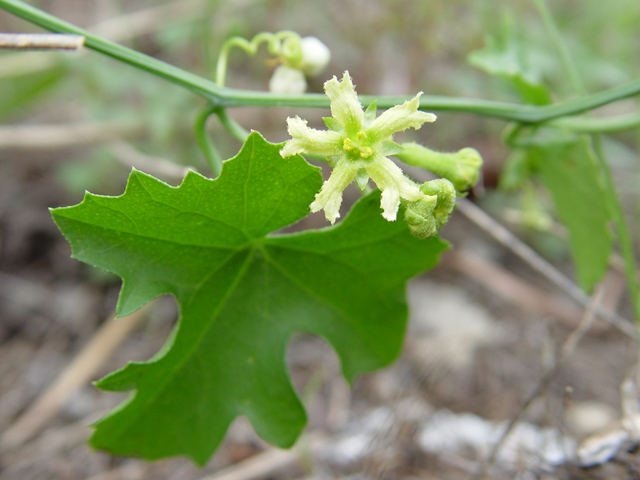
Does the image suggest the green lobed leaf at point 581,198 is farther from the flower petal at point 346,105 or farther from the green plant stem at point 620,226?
the flower petal at point 346,105

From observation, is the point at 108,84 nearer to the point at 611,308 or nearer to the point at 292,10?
the point at 292,10

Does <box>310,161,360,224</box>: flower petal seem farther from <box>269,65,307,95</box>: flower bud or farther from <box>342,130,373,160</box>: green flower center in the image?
<box>269,65,307,95</box>: flower bud

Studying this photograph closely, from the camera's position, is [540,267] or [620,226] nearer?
[620,226]

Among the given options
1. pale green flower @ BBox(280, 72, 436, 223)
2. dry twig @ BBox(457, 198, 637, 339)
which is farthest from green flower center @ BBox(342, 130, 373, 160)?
dry twig @ BBox(457, 198, 637, 339)

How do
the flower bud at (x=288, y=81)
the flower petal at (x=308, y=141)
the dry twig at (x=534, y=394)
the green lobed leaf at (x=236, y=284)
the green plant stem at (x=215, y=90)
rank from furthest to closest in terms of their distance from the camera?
the flower bud at (x=288, y=81) → the dry twig at (x=534, y=394) → the green plant stem at (x=215, y=90) → the green lobed leaf at (x=236, y=284) → the flower petal at (x=308, y=141)

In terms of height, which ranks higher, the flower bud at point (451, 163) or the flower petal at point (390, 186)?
the flower bud at point (451, 163)

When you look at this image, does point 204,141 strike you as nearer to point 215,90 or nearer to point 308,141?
point 215,90

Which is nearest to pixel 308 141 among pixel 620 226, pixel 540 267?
pixel 620 226

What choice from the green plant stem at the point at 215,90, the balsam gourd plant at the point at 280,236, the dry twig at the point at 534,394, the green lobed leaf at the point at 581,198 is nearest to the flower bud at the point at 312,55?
the balsam gourd plant at the point at 280,236
